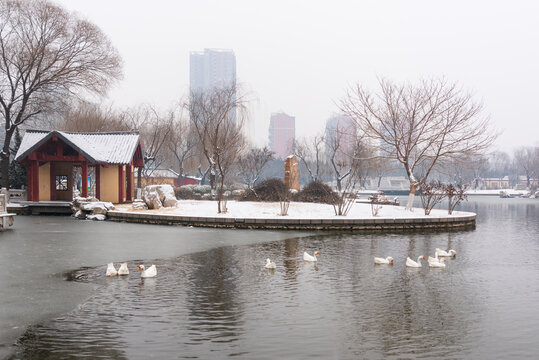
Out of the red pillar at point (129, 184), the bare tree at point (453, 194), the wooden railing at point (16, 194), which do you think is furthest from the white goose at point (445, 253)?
the wooden railing at point (16, 194)

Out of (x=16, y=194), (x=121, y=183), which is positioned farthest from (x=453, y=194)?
(x=16, y=194)

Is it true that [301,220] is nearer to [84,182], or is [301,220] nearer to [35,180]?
[84,182]

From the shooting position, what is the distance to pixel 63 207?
98.7 feet

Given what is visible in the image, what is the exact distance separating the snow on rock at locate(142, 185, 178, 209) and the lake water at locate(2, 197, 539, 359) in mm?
11500

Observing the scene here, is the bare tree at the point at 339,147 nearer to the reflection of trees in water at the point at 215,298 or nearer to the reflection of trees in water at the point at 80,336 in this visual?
the reflection of trees in water at the point at 215,298

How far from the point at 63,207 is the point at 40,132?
613cm

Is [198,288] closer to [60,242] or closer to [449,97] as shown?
[60,242]

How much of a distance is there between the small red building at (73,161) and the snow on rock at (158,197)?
4670mm

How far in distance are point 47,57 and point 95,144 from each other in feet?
22.9

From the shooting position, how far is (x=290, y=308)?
339 inches

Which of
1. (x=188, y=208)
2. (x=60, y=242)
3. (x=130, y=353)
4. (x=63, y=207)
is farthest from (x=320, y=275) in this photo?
(x=63, y=207)

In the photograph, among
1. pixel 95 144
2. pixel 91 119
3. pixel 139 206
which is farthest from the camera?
pixel 91 119

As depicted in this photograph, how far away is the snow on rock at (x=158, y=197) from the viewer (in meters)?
27.0

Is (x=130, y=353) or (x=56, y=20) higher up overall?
(x=56, y=20)
